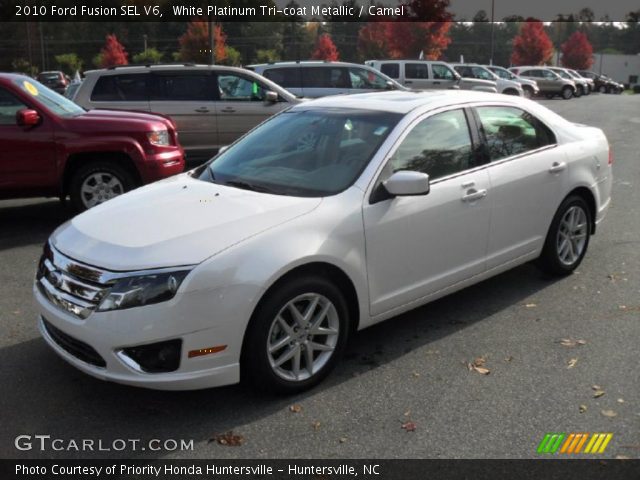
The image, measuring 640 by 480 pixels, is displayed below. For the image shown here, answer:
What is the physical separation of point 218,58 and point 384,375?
152ft

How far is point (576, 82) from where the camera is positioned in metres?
42.5

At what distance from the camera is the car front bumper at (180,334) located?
3.25 meters

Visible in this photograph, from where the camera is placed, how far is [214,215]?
3.77m

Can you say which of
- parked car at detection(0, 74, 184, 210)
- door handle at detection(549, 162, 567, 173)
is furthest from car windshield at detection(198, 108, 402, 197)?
parked car at detection(0, 74, 184, 210)

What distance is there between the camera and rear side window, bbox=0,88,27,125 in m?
7.33

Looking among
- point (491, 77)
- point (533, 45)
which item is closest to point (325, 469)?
point (491, 77)

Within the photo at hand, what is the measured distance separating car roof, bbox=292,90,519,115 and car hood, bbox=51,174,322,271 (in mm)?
1085

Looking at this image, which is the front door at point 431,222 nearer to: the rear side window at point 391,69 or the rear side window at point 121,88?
the rear side window at point 121,88

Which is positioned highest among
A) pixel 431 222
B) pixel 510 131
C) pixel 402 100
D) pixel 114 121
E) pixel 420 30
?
pixel 420 30

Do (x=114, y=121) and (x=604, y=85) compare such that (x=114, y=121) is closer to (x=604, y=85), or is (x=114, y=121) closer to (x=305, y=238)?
(x=305, y=238)

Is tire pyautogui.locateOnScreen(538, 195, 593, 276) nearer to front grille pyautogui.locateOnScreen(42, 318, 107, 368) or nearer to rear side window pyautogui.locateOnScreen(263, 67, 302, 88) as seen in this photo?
front grille pyautogui.locateOnScreen(42, 318, 107, 368)

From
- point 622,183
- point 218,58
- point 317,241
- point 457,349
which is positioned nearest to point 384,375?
point 457,349

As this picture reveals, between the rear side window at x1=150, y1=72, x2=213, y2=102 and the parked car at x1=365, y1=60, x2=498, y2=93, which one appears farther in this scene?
the parked car at x1=365, y1=60, x2=498, y2=93

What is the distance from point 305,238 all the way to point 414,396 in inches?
42.2
